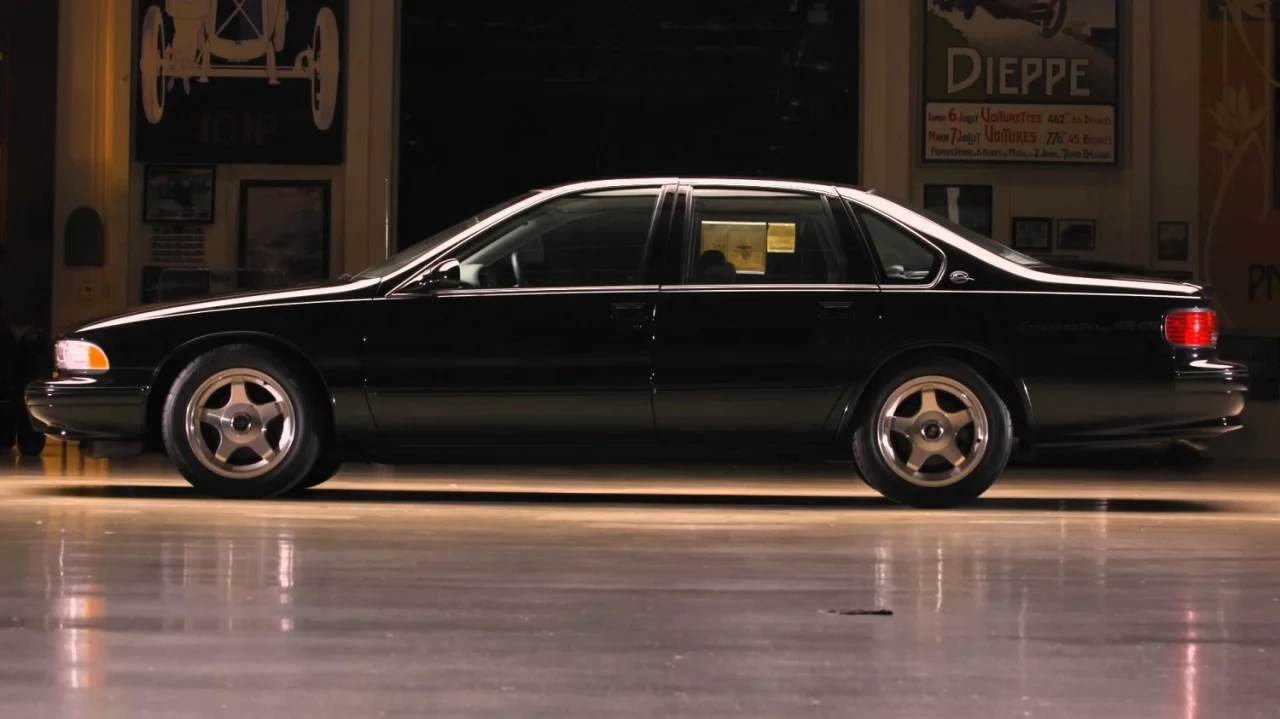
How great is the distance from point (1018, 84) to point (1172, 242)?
2066 mm

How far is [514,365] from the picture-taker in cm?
916

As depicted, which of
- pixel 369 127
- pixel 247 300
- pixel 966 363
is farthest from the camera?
pixel 369 127

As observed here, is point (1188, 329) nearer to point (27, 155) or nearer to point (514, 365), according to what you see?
point (514, 365)

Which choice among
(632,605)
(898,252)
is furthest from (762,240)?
(632,605)

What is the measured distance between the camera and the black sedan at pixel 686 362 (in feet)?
30.0

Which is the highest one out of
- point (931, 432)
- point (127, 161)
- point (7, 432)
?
point (127, 161)

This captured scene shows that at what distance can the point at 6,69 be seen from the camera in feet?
60.5

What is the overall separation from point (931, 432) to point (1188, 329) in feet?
4.12

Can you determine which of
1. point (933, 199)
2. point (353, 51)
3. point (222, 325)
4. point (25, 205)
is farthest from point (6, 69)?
point (222, 325)

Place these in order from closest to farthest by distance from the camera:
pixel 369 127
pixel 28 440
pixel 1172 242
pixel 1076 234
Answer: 1. pixel 28 440
2. pixel 369 127
3. pixel 1172 242
4. pixel 1076 234

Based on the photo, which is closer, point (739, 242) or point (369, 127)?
point (739, 242)

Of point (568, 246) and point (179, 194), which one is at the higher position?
point (179, 194)

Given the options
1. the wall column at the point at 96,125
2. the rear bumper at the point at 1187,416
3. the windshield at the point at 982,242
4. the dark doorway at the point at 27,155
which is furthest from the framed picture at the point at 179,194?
the rear bumper at the point at 1187,416

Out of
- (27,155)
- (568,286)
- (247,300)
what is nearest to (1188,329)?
(568,286)
